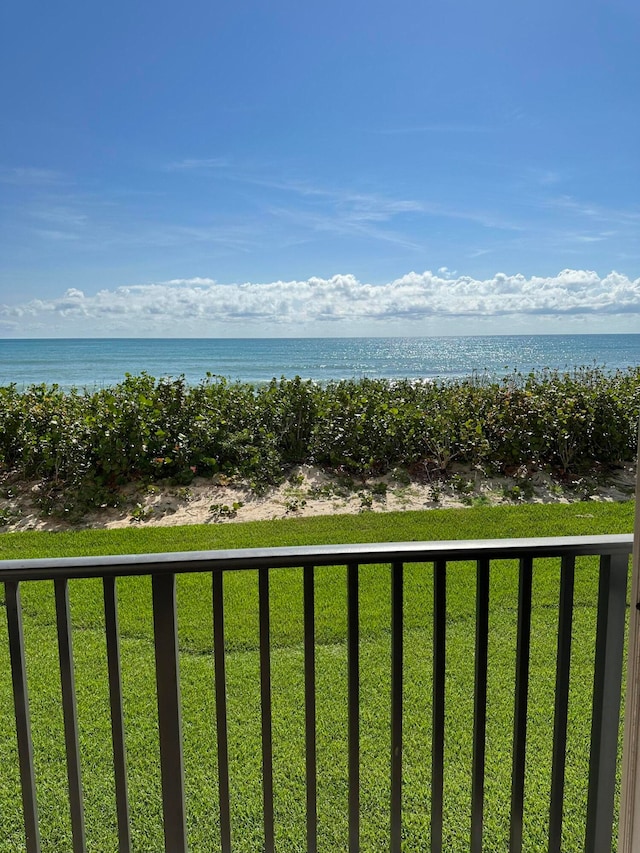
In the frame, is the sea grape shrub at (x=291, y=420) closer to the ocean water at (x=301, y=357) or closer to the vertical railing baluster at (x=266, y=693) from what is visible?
the vertical railing baluster at (x=266, y=693)

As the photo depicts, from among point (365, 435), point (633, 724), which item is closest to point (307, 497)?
point (365, 435)

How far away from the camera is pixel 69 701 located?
1.23 m

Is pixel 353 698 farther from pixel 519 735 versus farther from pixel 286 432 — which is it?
pixel 286 432

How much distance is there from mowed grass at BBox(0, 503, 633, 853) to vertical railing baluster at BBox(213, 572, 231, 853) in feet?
1.91

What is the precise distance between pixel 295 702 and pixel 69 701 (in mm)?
1517

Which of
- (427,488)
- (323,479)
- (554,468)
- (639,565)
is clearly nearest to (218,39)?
(323,479)

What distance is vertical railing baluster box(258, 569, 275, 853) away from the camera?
3.90 ft

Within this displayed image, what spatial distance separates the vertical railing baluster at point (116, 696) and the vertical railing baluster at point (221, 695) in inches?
7.8

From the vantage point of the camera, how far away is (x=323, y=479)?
525 cm

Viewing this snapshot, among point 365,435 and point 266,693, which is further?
point 365,435

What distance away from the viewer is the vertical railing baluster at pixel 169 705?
1190mm

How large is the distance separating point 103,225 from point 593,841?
2542cm

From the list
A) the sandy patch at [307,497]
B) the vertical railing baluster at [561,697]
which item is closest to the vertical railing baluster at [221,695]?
the vertical railing baluster at [561,697]

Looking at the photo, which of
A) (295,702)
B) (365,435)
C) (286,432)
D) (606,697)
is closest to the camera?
(606,697)
